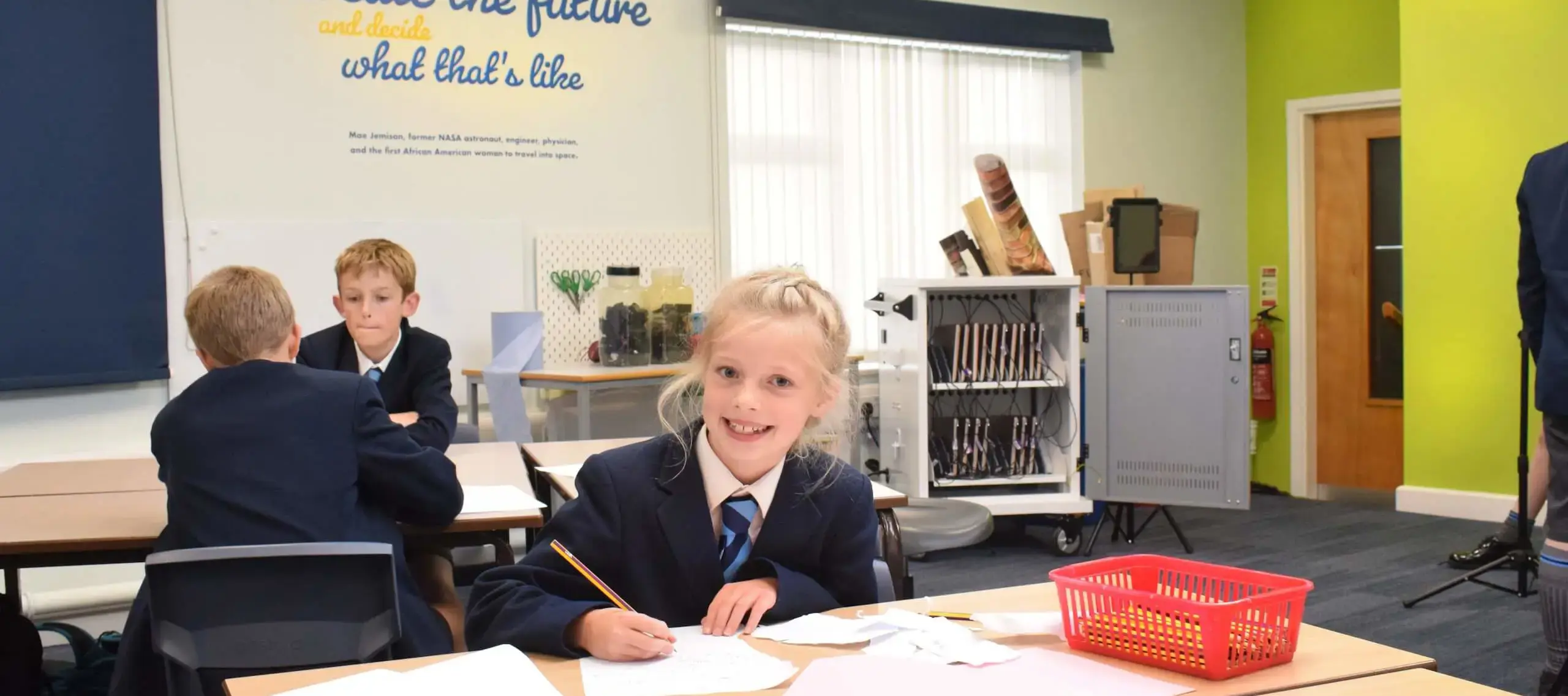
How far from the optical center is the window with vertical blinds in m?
5.72

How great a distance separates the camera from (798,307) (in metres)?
1.63

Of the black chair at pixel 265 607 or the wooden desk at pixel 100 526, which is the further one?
the wooden desk at pixel 100 526

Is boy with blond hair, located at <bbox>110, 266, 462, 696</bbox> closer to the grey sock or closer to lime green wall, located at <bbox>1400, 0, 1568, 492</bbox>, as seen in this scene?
the grey sock

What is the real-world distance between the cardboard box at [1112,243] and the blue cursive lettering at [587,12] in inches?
83.2

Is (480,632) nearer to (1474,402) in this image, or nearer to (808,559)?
(808,559)

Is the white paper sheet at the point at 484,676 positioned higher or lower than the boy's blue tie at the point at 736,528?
lower

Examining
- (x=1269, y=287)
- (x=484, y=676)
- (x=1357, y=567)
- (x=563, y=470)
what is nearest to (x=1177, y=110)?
(x=1269, y=287)

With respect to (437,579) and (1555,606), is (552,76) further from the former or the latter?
(1555,606)

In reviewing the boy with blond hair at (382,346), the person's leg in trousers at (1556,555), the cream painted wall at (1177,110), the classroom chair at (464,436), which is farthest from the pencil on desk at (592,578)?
the cream painted wall at (1177,110)

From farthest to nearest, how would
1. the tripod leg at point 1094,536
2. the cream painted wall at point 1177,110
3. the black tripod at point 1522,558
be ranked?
the cream painted wall at point 1177,110 → the tripod leg at point 1094,536 → the black tripod at point 1522,558

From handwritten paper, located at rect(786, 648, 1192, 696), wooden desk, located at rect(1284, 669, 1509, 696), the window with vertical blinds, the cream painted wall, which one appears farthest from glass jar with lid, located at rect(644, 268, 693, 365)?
wooden desk, located at rect(1284, 669, 1509, 696)

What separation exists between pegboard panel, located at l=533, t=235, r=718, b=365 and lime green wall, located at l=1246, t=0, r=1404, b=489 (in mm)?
3266

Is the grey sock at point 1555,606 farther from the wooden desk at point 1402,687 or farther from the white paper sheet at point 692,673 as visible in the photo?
the white paper sheet at point 692,673

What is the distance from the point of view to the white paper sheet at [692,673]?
4.01 feet
